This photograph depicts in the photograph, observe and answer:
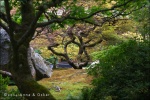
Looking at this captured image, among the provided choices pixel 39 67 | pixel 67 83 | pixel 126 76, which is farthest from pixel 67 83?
pixel 126 76

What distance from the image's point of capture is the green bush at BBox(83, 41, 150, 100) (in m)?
4.70

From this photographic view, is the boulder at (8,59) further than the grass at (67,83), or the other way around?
the boulder at (8,59)

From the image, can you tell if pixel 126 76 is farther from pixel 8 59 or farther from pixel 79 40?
pixel 79 40

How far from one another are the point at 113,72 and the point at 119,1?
140cm

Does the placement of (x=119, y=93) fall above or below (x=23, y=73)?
below

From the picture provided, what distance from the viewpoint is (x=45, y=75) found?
980cm

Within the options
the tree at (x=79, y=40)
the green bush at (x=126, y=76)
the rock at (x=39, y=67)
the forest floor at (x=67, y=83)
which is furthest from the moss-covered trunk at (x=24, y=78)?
the tree at (x=79, y=40)

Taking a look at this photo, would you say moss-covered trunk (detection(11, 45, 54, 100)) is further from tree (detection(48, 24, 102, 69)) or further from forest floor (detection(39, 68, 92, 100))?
tree (detection(48, 24, 102, 69))

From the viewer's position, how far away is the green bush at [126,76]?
470cm

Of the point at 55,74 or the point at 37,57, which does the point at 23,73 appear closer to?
the point at 37,57

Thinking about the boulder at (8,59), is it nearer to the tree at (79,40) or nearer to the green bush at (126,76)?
the tree at (79,40)

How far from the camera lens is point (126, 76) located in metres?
4.89

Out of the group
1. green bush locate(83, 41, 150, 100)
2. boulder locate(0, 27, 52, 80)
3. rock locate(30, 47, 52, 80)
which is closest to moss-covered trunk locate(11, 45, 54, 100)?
green bush locate(83, 41, 150, 100)

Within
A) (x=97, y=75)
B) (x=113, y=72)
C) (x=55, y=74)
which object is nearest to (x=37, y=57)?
(x=55, y=74)
